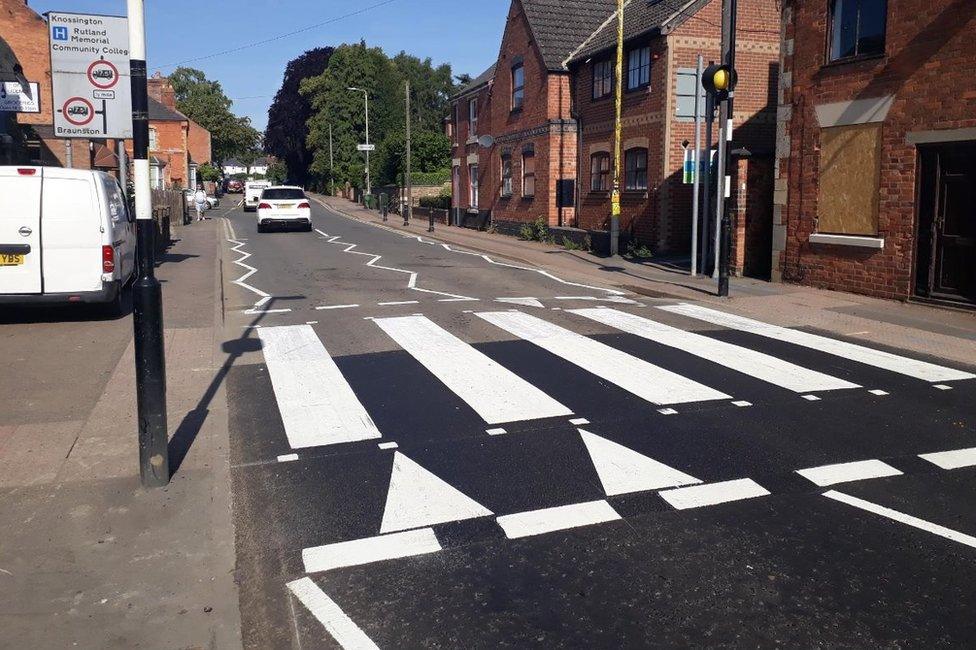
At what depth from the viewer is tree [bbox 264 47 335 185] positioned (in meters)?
90.5

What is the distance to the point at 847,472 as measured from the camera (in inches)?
233

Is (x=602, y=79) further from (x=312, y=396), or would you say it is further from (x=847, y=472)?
(x=847, y=472)

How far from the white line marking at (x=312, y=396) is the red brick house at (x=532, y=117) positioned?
1871 cm

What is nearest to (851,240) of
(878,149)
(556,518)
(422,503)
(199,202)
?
(878,149)

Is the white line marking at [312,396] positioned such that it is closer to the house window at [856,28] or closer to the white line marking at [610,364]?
the white line marking at [610,364]

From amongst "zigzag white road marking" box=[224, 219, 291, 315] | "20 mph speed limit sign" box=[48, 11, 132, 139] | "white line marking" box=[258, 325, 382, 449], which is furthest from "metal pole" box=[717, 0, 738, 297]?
"20 mph speed limit sign" box=[48, 11, 132, 139]

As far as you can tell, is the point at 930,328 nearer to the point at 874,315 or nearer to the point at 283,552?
the point at 874,315

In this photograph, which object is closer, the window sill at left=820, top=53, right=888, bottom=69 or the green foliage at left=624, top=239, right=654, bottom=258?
the window sill at left=820, top=53, right=888, bottom=69

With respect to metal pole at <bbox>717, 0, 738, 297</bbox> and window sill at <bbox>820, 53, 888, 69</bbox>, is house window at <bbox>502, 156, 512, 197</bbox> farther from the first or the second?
window sill at <bbox>820, 53, 888, 69</bbox>

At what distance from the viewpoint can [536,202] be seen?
103ft

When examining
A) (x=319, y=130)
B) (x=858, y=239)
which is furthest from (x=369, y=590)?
(x=319, y=130)

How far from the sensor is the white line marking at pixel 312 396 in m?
6.90

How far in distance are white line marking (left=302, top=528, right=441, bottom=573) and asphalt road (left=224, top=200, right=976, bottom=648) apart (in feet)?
0.04

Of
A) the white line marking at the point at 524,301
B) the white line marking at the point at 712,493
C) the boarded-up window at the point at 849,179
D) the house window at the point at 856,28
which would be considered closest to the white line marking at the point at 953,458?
the white line marking at the point at 712,493
